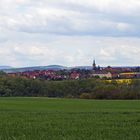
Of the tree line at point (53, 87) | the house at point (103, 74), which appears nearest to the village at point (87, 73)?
the house at point (103, 74)

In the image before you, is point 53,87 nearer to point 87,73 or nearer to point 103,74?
point 103,74

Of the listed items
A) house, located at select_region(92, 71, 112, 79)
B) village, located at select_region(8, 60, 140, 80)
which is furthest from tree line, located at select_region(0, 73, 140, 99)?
house, located at select_region(92, 71, 112, 79)

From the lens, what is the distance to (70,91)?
10819 cm

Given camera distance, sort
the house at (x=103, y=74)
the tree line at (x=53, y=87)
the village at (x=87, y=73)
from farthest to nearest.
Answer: the house at (x=103, y=74) → the village at (x=87, y=73) → the tree line at (x=53, y=87)

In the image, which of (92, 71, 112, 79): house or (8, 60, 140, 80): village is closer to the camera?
(8, 60, 140, 80): village

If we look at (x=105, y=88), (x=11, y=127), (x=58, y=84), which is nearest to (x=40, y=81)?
(x=58, y=84)

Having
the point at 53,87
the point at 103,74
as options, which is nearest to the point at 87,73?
the point at 103,74

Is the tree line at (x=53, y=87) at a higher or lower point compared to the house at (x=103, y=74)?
lower

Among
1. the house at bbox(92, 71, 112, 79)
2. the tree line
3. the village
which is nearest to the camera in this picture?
the tree line

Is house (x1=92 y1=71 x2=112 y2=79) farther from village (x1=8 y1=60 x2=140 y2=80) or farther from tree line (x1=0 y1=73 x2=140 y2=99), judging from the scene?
tree line (x1=0 y1=73 x2=140 y2=99)

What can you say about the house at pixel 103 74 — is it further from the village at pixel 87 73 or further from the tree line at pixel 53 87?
the tree line at pixel 53 87

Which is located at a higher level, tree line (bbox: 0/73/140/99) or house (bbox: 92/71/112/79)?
house (bbox: 92/71/112/79)

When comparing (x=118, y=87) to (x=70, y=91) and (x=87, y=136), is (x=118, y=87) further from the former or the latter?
(x=87, y=136)

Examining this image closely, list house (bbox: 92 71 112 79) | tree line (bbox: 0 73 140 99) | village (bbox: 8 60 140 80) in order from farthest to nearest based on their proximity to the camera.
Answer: house (bbox: 92 71 112 79)
village (bbox: 8 60 140 80)
tree line (bbox: 0 73 140 99)
